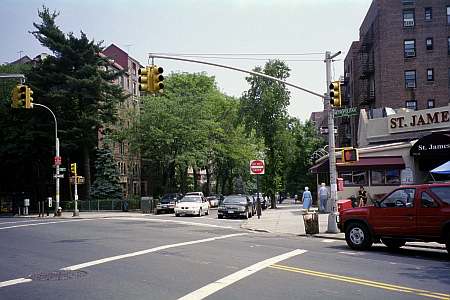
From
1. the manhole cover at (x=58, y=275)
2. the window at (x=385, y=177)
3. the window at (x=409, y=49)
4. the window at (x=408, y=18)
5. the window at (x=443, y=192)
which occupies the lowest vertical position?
the manhole cover at (x=58, y=275)

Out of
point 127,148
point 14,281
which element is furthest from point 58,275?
point 127,148

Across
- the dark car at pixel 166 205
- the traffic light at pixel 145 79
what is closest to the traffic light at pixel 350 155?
the traffic light at pixel 145 79

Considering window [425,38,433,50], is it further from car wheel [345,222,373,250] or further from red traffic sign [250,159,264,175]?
car wheel [345,222,373,250]

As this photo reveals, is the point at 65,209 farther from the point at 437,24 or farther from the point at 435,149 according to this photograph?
the point at 437,24

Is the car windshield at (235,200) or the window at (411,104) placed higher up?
the window at (411,104)

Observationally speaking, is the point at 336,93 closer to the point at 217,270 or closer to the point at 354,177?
the point at 217,270

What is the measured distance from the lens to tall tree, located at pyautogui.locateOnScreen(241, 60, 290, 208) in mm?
48156

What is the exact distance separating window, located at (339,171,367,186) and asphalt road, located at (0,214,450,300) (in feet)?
55.2

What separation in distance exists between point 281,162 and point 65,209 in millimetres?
21243

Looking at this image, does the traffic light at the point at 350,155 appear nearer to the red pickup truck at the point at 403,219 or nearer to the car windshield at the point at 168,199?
the red pickup truck at the point at 403,219

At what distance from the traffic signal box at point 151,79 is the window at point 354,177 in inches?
756

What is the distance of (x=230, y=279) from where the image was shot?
32.6ft

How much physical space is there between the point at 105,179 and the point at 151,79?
36603mm

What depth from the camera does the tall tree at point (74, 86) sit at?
47.2 metres
